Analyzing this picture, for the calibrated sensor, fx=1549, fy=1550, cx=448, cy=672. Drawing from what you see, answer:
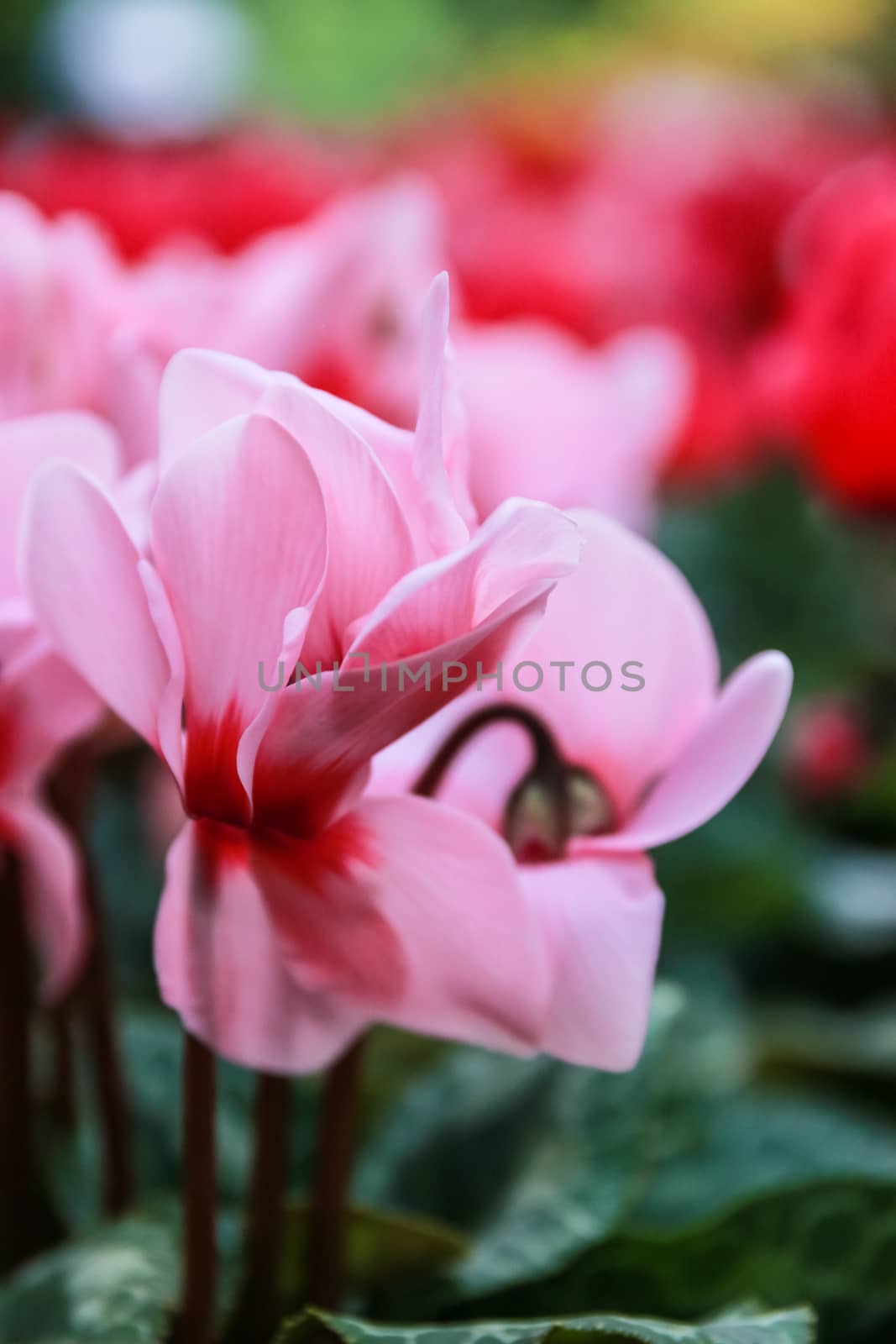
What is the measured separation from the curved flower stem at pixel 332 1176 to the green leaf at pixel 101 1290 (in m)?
0.03

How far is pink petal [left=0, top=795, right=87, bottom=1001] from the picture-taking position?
330mm

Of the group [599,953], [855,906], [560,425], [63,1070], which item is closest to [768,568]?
[855,906]

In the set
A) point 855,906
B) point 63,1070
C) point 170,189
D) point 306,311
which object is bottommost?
point 855,906

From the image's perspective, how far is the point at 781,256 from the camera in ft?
3.59

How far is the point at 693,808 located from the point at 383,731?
57 millimetres

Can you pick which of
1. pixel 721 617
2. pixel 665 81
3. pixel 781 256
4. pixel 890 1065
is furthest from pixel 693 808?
pixel 665 81

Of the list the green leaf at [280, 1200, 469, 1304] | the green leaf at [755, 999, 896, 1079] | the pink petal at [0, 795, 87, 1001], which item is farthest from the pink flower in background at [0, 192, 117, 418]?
the green leaf at [755, 999, 896, 1079]

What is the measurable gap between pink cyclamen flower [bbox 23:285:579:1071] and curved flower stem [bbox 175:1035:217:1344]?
2 cm

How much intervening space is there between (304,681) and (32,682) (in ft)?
0.29

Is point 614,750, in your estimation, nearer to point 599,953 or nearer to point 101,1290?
point 599,953

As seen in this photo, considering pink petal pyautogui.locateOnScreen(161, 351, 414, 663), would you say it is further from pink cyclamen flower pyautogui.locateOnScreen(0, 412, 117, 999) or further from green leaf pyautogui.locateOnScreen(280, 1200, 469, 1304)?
green leaf pyautogui.locateOnScreen(280, 1200, 469, 1304)

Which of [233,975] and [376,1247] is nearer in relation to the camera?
[233,975]

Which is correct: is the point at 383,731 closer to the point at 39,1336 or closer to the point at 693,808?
the point at 693,808

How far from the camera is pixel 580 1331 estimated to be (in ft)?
1.05
